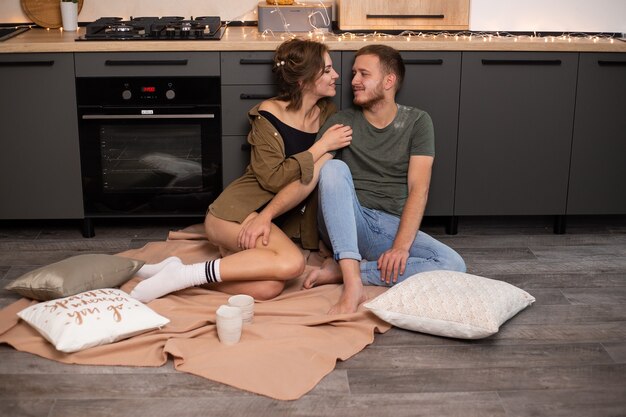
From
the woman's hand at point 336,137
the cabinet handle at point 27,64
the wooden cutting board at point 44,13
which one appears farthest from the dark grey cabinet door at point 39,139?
the woman's hand at point 336,137

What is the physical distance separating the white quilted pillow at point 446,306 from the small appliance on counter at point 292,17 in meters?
1.51

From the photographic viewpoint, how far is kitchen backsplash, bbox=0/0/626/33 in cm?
402

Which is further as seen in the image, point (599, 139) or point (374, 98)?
point (599, 139)

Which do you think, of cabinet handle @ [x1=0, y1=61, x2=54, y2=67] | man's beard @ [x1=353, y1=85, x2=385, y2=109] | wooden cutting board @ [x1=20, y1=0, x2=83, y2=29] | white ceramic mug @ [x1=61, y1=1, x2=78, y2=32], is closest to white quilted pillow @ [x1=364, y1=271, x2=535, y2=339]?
man's beard @ [x1=353, y1=85, x2=385, y2=109]

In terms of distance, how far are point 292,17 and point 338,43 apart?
1.23 ft

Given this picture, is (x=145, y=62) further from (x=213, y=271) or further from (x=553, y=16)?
(x=553, y=16)

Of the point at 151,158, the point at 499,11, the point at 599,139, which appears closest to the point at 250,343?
the point at 151,158

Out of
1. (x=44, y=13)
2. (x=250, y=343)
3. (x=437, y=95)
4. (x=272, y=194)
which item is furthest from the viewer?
(x=44, y=13)

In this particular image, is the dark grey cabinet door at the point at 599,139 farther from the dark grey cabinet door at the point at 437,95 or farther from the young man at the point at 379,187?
the young man at the point at 379,187

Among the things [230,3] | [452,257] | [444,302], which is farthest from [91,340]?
[230,3]

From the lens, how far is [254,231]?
315 cm

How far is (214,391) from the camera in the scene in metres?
2.46

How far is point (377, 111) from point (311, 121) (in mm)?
272

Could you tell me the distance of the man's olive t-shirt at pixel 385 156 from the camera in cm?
330
